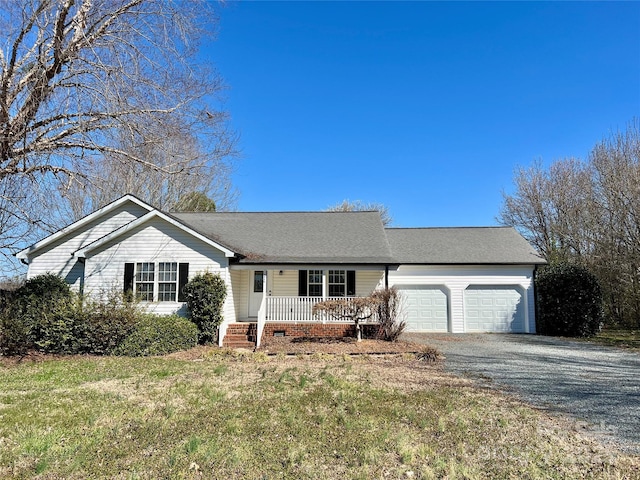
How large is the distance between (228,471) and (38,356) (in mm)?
9547

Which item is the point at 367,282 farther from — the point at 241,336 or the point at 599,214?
the point at 599,214

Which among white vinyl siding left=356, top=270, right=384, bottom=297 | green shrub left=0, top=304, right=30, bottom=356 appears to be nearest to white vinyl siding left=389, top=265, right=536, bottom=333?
white vinyl siding left=356, top=270, right=384, bottom=297

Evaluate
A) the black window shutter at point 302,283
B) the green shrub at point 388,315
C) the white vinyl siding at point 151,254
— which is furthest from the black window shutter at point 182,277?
the green shrub at point 388,315

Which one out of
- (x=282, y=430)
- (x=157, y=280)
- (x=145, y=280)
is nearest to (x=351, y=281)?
(x=157, y=280)

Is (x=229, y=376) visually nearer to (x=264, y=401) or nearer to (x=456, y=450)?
(x=264, y=401)

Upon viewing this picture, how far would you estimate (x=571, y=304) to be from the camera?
16531 mm

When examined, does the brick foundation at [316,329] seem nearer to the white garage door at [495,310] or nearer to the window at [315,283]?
the window at [315,283]

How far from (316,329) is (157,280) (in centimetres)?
576

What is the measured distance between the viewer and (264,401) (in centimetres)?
660

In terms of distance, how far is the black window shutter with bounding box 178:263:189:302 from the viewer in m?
13.8

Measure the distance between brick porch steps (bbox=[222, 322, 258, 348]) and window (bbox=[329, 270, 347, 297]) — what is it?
12.0 feet

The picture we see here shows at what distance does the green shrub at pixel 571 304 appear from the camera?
53.8ft

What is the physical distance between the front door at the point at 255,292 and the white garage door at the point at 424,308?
6026 millimetres

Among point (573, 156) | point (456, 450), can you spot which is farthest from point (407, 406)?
point (573, 156)
